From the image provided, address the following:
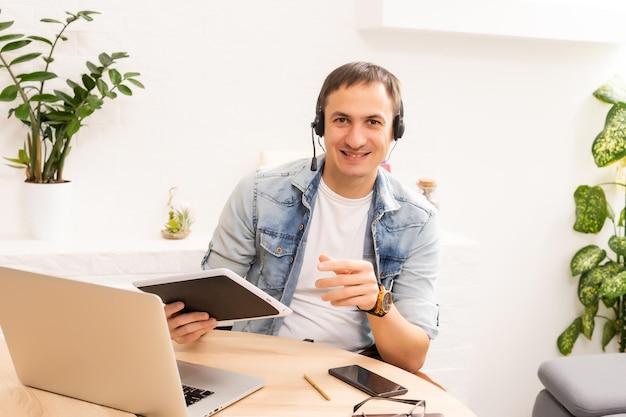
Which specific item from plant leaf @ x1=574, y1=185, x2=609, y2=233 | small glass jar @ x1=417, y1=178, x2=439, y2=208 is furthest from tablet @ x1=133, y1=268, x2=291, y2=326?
plant leaf @ x1=574, y1=185, x2=609, y2=233

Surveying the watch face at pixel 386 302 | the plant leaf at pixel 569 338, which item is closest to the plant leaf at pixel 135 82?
the watch face at pixel 386 302

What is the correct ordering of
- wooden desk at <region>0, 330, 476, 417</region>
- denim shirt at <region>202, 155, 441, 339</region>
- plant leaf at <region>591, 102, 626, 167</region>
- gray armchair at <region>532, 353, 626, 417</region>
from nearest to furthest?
1. wooden desk at <region>0, 330, 476, 417</region>
2. denim shirt at <region>202, 155, 441, 339</region>
3. gray armchair at <region>532, 353, 626, 417</region>
4. plant leaf at <region>591, 102, 626, 167</region>

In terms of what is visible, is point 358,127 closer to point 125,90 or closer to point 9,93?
point 125,90

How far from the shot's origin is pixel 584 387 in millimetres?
2365

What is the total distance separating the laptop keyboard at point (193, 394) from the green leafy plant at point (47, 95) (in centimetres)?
149

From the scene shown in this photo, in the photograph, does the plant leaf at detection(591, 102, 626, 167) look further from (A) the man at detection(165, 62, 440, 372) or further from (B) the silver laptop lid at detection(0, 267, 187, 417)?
(B) the silver laptop lid at detection(0, 267, 187, 417)

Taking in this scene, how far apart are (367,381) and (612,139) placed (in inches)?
91.9

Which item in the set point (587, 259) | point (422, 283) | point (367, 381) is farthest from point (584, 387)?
point (587, 259)

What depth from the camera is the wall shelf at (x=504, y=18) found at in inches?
117

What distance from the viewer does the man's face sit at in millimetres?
1944

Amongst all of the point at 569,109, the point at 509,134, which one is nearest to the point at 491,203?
the point at 509,134

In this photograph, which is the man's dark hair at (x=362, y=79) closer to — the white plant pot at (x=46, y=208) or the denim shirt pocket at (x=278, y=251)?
the denim shirt pocket at (x=278, y=251)

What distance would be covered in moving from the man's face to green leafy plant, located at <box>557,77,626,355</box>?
5.83 feet

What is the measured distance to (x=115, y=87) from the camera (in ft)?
9.28
